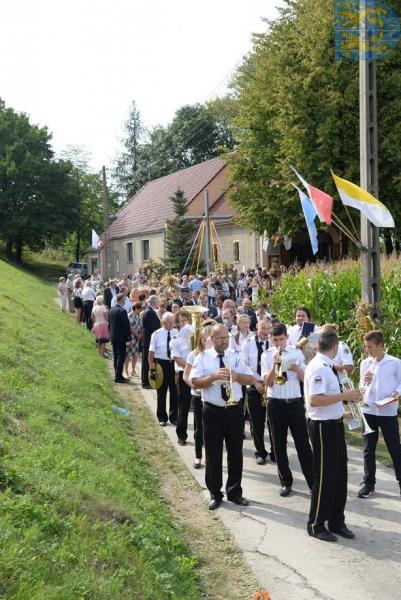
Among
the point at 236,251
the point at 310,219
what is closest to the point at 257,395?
the point at 310,219

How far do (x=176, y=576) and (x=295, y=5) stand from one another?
26.6 m

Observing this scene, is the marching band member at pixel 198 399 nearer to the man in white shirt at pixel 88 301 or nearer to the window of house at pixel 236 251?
the man in white shirt at pixel 88 301

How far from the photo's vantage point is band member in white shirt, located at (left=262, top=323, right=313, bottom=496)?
26.3 feet

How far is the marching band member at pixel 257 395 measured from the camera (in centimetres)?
959

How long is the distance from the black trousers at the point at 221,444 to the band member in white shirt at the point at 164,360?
3.89 metres

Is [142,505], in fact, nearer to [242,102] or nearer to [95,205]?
[242,102]

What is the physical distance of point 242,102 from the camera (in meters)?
30.2

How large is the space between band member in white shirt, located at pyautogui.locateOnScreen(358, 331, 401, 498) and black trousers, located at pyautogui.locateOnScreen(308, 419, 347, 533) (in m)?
1.30

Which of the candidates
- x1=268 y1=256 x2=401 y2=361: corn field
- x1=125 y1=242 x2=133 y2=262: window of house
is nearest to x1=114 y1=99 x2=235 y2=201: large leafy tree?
x1=125 y1=242 x2=133 y2=262: window of house

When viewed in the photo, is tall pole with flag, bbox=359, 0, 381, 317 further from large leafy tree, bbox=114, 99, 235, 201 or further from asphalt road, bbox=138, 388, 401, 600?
large leafy tree, bbox=114, 99, 235, 201

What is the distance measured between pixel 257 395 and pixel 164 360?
2565 mm

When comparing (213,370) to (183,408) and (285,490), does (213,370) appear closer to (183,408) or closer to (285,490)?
(285,490)

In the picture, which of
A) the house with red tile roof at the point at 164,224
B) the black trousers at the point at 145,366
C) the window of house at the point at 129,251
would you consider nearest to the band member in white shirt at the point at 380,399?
the black trousers at the point at 145,366

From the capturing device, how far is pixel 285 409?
320 inches
